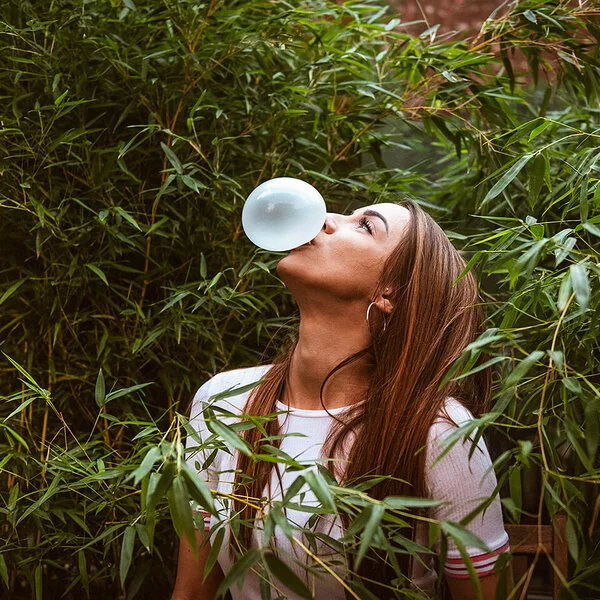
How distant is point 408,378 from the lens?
5.41 feet

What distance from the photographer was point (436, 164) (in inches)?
104

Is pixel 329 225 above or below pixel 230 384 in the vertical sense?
above

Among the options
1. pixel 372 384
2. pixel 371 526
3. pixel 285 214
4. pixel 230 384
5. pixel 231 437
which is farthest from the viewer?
pixel 230 384

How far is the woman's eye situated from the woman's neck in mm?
181

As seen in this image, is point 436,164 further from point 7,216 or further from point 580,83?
point 7,216

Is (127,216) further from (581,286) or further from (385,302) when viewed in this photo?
(581,286)

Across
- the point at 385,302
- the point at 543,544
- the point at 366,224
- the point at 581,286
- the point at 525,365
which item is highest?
the point at 581,286

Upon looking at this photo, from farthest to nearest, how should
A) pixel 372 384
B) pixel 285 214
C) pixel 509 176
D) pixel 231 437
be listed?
pixel 372 384, pixel 285 214, pixel 509 176, pixel 231 437

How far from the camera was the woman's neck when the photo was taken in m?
1.68

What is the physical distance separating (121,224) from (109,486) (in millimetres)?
662

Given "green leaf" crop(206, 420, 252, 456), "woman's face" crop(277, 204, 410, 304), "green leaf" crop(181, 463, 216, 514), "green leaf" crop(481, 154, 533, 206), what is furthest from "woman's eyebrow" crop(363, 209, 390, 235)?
"green leaf" crop(181, 463, 216, 514)

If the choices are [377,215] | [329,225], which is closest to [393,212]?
[377,215]

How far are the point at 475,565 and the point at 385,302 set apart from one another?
1.78 ft

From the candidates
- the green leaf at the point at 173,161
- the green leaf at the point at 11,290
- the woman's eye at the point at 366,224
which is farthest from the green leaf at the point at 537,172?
the green leaf at the point at 11,290
